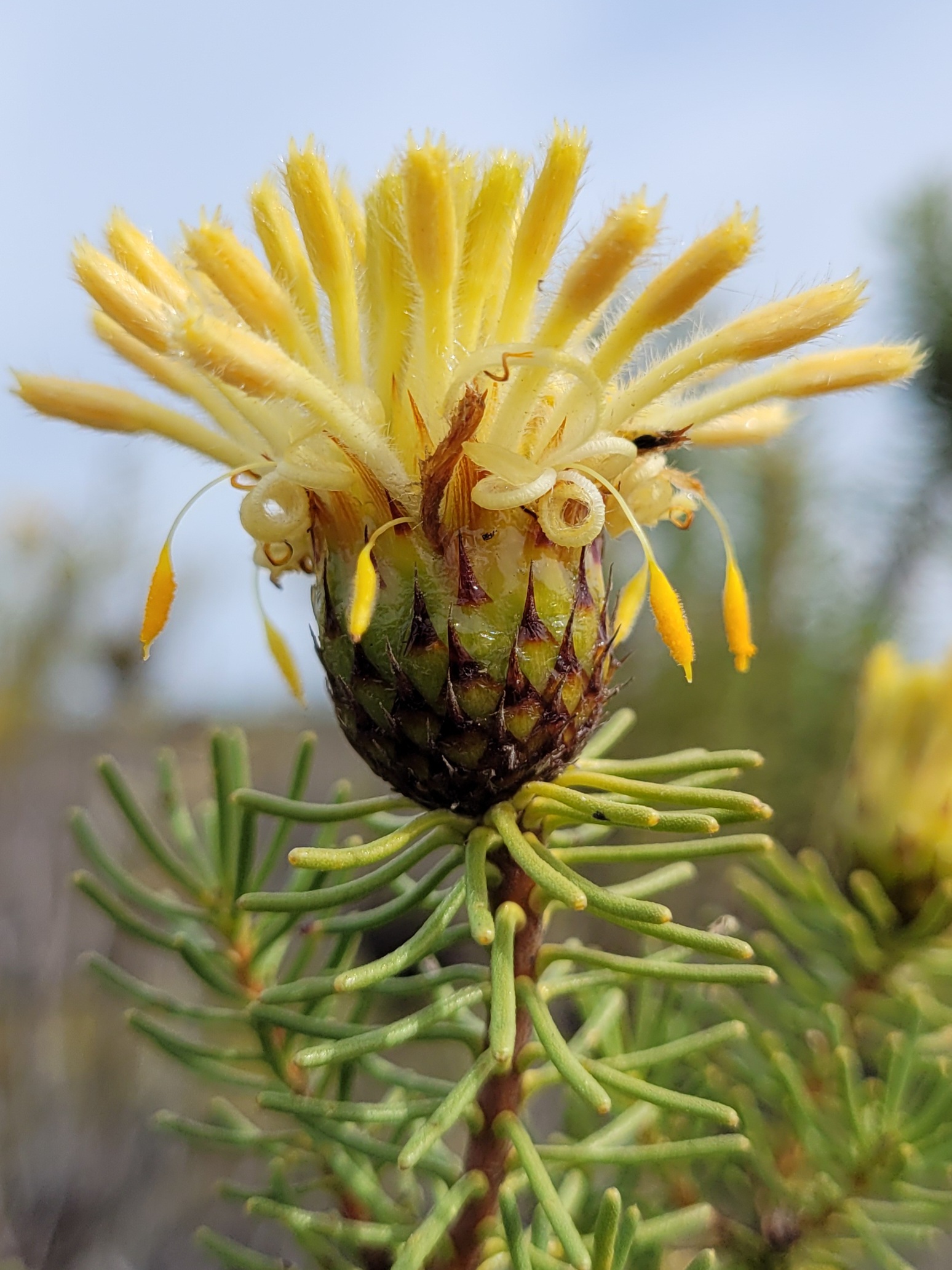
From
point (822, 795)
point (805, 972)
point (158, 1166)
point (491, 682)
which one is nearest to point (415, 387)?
point (491, 682)

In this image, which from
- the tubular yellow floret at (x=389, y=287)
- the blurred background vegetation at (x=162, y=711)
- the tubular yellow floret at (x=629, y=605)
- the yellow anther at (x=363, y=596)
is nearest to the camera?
the yellow anther at (x=363, y=596)

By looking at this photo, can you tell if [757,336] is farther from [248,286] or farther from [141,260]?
[141,260]

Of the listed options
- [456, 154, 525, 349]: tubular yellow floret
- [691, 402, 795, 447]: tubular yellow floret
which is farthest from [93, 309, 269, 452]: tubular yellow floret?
[691, 402, 795, 447]: tubular yellow floret

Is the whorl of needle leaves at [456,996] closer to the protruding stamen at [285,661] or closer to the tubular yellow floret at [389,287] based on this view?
the protruding stamen at [285,661]

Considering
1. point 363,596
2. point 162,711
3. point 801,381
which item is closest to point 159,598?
point 363,596

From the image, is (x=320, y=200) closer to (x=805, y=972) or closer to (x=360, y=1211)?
(x=360, y=1211)

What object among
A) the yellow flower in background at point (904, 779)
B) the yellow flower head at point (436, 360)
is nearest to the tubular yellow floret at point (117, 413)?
the yellow flower head at point (436, 360)
